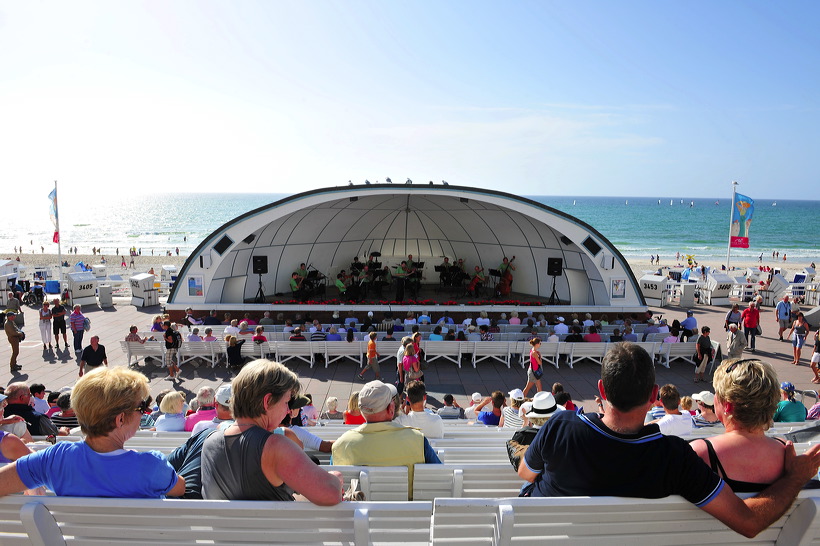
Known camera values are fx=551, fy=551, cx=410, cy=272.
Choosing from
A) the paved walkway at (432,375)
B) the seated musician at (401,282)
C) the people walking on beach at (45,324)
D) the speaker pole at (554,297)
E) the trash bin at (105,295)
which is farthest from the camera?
the seated musician at (401,282)

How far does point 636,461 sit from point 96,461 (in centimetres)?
237

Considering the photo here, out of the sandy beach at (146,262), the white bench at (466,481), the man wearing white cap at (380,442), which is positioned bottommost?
the sandy beach at (146,262)

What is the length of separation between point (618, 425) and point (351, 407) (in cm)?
437

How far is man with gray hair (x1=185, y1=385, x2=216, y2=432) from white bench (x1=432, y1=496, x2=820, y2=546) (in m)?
4.09

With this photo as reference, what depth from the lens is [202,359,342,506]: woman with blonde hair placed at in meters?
2.40

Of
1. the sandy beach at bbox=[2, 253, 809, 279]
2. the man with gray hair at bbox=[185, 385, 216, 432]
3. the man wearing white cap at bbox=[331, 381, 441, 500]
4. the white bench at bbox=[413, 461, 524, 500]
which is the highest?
the man wearing white cap at bbox=[331, 381, 441, 500]

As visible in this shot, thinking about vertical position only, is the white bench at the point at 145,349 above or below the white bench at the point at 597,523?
below

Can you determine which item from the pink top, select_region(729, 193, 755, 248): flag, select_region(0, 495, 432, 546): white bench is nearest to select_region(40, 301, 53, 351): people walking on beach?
the pink top

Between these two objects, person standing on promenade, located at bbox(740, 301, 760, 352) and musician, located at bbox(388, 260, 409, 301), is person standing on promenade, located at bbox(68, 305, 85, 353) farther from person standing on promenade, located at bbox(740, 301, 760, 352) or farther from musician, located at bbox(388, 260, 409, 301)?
person standing on promenade, located at bbox(740, 301, 760, 352)

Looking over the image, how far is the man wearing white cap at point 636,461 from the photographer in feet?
7.44

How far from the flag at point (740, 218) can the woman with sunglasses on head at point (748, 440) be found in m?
22.1

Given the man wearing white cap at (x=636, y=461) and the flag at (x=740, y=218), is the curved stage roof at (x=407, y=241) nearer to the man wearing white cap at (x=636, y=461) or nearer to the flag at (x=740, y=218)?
the flag at (x=740, y=218)

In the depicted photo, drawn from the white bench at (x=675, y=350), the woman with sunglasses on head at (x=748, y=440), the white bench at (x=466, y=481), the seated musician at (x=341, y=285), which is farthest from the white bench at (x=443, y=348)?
the woman with sunglasses on head at (x=748, y=440)

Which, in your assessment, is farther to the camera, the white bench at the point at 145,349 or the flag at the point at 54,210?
the flag at the point at 54,210
